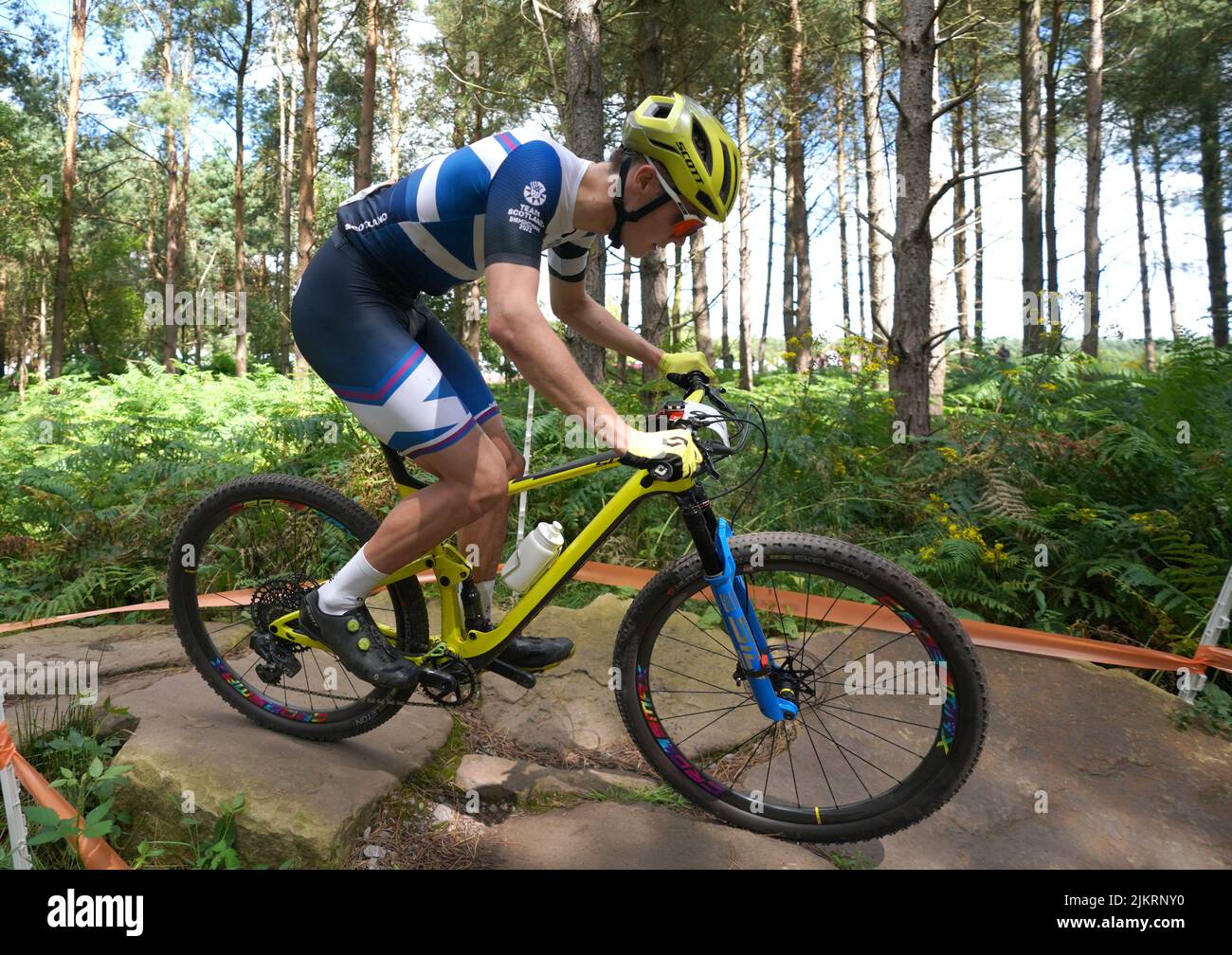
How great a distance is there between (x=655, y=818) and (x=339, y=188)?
115ft

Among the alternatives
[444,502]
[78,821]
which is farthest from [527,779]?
[78,821]

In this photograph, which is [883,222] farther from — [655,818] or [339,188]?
[339,188]

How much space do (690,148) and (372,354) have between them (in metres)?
1.26

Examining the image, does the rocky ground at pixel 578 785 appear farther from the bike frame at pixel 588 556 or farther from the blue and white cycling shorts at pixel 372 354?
the blue and white cycling shorts at pixel 372 354

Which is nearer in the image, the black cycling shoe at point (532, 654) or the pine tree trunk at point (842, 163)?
the black cycling shoe at point (532, 654)

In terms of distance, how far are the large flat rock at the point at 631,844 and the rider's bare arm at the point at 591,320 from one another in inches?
67.8

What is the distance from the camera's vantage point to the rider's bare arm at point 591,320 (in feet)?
9.71

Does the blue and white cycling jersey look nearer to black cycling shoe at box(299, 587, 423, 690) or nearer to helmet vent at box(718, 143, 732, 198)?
helmet vent at box(718, 143, 732, 198)

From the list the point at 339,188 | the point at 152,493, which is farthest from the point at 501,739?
the point at 339,188

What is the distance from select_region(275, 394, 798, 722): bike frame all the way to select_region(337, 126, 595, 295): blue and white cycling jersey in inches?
27.5

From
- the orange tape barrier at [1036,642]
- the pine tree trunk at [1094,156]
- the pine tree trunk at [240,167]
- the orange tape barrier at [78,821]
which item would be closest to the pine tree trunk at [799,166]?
the pine tree trunk at [1094,156]

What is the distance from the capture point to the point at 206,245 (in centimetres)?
3688

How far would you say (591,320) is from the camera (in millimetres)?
3057

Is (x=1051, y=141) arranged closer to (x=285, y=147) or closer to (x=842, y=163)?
(x=842, y=163)
